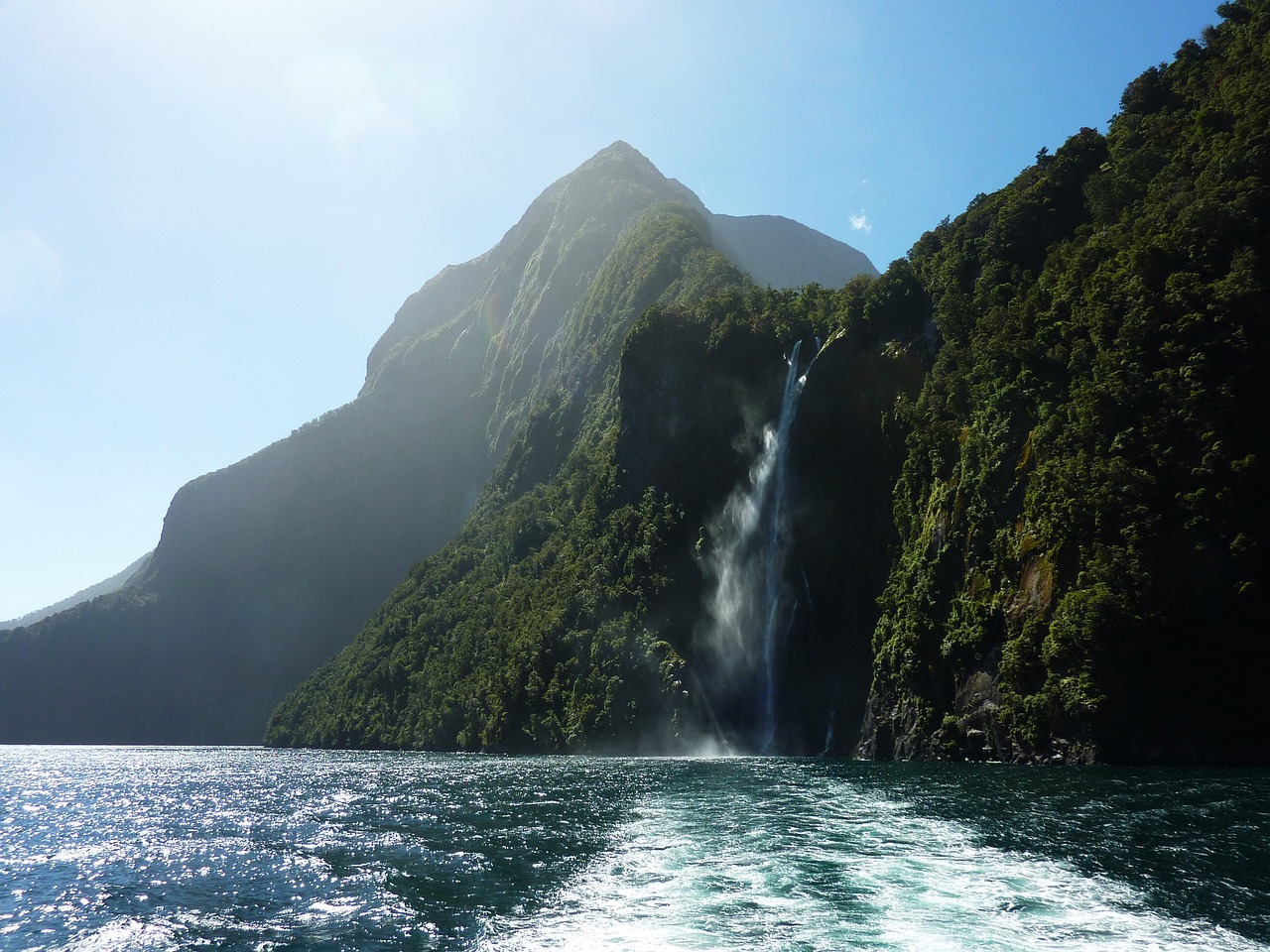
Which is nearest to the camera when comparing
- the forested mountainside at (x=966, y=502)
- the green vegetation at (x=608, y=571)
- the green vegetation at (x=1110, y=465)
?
the green vegetation at (x=1110, y=465)

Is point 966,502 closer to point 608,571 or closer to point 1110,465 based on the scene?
point 1110,465

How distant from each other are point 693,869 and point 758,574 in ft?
159

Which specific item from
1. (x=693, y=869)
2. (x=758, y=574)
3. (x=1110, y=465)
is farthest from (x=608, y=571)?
(x=693, y=869)

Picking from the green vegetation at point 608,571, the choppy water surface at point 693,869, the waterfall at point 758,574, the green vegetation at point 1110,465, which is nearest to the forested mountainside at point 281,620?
the green vegetation at point 608,571

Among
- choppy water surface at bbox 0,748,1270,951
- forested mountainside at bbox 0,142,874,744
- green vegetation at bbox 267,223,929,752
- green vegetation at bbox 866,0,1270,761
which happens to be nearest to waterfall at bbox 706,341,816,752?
green vegetation at bbox 267,223,929,752

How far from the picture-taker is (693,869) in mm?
18750

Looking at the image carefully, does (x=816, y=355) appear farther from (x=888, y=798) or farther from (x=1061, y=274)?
(x=888, y=798)

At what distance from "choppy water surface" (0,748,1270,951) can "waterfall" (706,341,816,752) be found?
27634mm

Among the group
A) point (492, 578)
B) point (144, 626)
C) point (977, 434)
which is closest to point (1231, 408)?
point (977, 434)

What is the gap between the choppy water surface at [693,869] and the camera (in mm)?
14281

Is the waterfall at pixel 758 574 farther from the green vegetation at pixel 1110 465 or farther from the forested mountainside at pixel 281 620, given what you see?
the forested mountainside at pixel 281 620

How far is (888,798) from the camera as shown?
28.2 meters

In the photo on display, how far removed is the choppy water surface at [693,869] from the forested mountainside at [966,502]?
23.1 ft

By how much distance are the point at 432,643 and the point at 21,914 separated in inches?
3941
